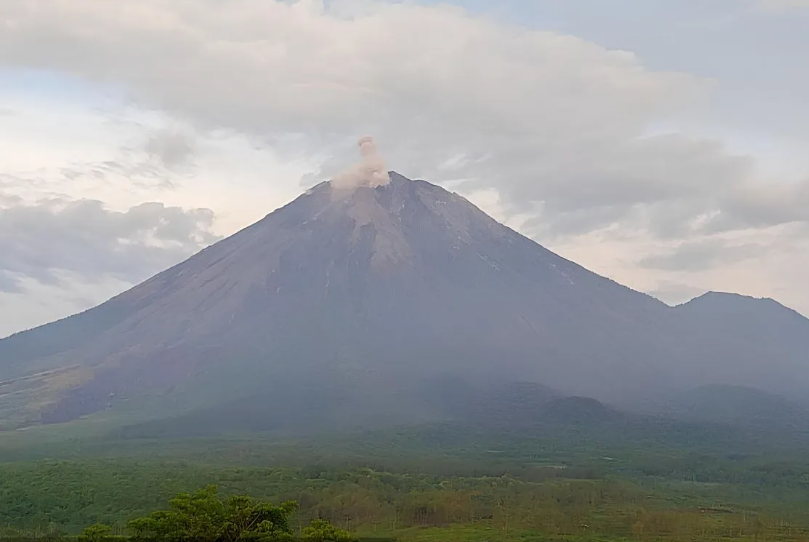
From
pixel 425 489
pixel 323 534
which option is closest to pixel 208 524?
pixel 323 534

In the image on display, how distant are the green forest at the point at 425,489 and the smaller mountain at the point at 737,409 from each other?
43184 millimetres

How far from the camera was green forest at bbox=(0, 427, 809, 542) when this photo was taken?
60938mm

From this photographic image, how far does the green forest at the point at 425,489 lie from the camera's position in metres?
60.9

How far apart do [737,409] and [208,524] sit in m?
153

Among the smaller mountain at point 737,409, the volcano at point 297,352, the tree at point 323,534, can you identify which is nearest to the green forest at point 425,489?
the tree at point 323,534

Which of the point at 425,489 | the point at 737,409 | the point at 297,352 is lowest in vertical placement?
the point at 425,489

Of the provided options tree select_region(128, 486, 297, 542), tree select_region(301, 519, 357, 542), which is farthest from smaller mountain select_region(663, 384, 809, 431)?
tree select_region(128, 486, 297, 542)

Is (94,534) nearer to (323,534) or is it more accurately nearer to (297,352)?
(323,534)

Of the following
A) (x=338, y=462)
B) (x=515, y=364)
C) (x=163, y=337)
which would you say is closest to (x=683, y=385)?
(x=515, y=364)

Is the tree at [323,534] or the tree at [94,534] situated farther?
the tree at [323,534]

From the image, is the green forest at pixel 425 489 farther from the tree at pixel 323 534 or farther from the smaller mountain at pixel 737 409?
the smaller mountain at pixel 737 409

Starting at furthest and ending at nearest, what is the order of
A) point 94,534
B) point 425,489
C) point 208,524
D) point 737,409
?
point 737,409 < point 425,489 < point 208,524 < point 94,534

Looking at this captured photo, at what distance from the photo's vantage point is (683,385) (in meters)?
191

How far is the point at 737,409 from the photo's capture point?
16000cm
